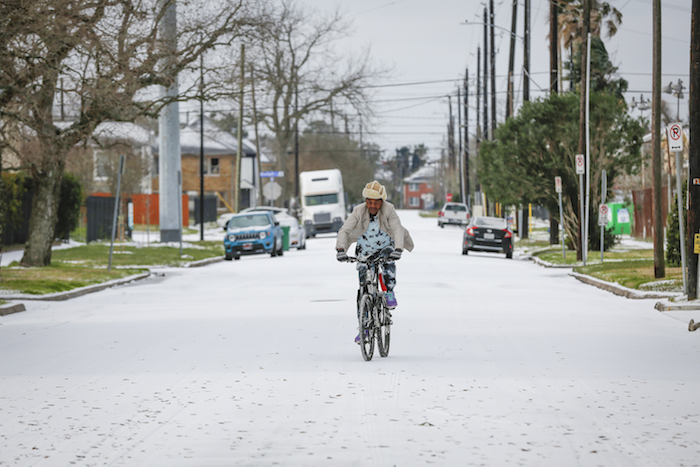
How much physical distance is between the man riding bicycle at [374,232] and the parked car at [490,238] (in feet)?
80.7

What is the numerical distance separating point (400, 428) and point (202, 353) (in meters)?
4.47

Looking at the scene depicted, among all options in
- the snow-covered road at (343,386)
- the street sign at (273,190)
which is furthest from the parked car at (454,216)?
the snow-covered road at (343,386)

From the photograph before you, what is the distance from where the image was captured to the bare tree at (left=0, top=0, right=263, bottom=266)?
18.2 m

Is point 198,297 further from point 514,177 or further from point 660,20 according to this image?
point 514,177

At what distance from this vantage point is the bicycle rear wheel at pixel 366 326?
10242 millimetres

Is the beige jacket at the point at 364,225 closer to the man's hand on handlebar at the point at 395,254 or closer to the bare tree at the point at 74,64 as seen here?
the man's hand on handlebar at the point at 395,254

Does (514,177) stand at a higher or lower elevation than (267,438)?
higher

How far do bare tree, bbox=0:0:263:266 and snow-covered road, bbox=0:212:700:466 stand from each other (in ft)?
16.5

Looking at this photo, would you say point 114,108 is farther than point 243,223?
No

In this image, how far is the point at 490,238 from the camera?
34.9 meters

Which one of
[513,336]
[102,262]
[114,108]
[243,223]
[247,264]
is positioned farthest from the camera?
[243,223]

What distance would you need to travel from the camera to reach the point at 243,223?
35.4m

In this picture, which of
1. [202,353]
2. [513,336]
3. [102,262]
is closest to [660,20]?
[513,336]

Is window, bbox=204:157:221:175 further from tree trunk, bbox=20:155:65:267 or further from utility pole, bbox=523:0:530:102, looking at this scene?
tree trunk, bbox=20:155:65:267
